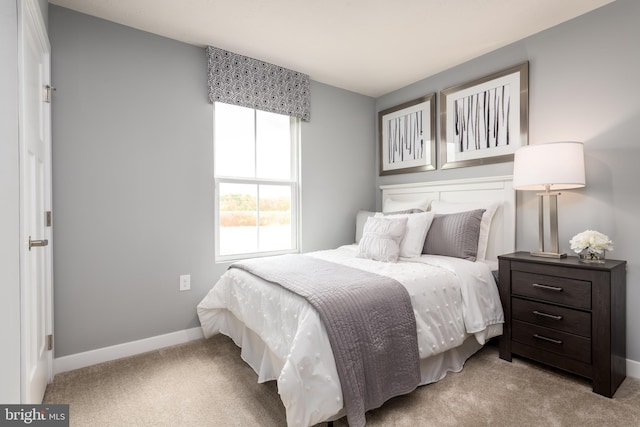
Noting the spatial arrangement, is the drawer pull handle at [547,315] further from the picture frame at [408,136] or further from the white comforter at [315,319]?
the picture frame at [408,136]

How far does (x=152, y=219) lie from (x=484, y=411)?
8.61 ft

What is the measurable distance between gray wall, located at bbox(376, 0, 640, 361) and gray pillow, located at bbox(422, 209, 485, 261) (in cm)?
46

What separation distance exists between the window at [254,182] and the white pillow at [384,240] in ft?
3.31

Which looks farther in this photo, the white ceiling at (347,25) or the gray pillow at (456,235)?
the gray pillow at (456,235)

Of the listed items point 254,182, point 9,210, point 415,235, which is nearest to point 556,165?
point 415,235

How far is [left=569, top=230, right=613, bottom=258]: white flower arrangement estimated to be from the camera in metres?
1.99

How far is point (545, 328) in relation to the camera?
6.87ft

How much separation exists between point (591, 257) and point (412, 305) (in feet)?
4.27

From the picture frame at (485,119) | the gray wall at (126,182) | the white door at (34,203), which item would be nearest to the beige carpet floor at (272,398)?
the white door at (34,203)

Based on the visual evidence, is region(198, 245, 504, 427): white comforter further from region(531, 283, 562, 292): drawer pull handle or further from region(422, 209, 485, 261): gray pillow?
region(531, 283, 562, 292): drawer pull handle

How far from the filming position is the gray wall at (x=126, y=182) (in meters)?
2.21

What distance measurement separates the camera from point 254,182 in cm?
311

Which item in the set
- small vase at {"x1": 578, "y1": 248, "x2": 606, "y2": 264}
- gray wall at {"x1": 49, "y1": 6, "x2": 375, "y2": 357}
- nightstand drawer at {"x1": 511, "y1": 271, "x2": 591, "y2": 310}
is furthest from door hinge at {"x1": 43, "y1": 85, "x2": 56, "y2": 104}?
small vase at {"x1": 578, "y1": 248, "x2": 606, "y2": 264}

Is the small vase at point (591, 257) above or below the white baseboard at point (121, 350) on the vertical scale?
above
